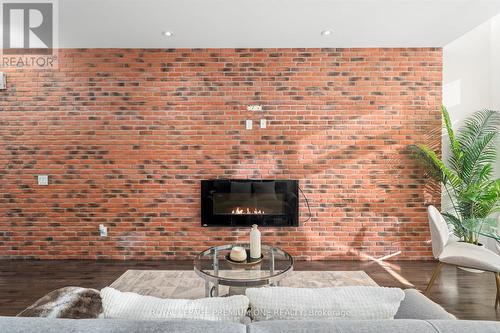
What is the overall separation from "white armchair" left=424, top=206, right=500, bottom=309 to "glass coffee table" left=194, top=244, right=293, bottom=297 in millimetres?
1469

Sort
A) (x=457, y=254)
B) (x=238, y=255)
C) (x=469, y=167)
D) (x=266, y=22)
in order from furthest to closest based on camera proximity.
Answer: (x=469, y=167)
(x=266, y=22)
(x=457, y=254)
(x=238, y=255)

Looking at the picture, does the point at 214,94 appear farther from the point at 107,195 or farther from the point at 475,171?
the point at 475,171

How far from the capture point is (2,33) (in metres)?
3.21

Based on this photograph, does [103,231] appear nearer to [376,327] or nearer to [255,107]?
[255,107]

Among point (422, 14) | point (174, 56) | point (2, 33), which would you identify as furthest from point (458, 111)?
point (2, 33)

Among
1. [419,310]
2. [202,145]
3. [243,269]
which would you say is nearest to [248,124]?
[202,145]

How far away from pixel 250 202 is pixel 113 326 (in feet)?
9.50

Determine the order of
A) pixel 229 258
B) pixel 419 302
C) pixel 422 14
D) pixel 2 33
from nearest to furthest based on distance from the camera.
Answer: pixel 419 302
pixel 229 258
pixel 422 14
pixel 2 33

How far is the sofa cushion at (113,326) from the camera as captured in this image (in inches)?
31.8

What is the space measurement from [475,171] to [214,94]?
3.15 m

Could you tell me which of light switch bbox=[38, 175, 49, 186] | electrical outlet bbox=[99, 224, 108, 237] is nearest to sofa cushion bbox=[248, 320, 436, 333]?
electrical outlet bbox=[99, 224, 108, 237]

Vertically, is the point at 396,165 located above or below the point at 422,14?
below

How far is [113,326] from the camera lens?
833 mm

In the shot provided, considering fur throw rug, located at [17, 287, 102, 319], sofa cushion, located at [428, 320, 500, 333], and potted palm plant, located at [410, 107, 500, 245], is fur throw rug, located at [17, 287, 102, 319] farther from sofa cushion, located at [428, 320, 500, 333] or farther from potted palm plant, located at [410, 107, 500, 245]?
Answer: potted palm plant, located at [410, 107, 500, 245]
